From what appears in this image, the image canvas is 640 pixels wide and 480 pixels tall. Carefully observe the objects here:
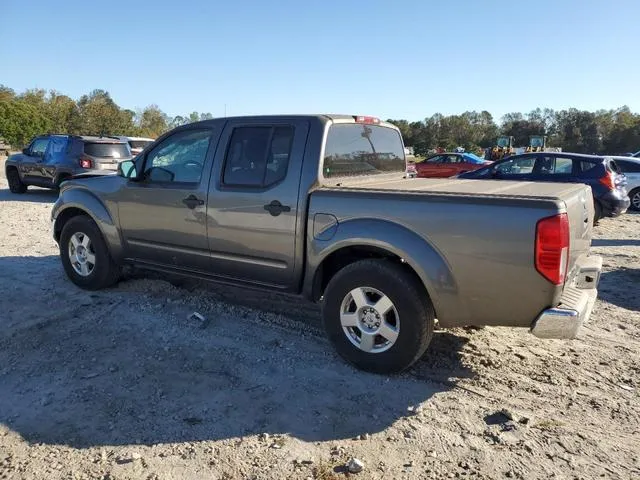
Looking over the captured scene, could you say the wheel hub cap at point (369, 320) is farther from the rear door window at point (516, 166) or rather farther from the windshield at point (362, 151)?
the rear door window at point (516, 166)

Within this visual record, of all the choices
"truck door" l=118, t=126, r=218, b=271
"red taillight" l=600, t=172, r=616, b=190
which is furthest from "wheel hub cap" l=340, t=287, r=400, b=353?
"red taillight" l=600, t=172, r=616, b=190

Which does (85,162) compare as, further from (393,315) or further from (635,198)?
(635,198)

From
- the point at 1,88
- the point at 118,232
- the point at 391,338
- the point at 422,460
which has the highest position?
the point at 1,88

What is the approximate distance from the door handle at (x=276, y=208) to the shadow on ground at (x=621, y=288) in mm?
3906

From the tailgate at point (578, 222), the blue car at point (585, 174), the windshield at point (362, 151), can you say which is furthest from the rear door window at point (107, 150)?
the tailgate at point (578, 222)

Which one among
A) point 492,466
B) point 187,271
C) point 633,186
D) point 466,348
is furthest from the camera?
point 633,186

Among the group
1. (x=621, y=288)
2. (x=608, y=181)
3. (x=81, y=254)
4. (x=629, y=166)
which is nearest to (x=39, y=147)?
(x=81, y=254)

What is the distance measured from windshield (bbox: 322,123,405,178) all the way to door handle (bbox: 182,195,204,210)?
1.24 meters

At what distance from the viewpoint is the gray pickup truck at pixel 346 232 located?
332 centimetres

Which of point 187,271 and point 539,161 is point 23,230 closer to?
point 187,271

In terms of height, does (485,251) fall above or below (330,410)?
above

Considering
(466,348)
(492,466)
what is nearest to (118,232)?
(466,348)

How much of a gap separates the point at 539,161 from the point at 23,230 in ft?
33.8

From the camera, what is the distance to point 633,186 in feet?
45.4
